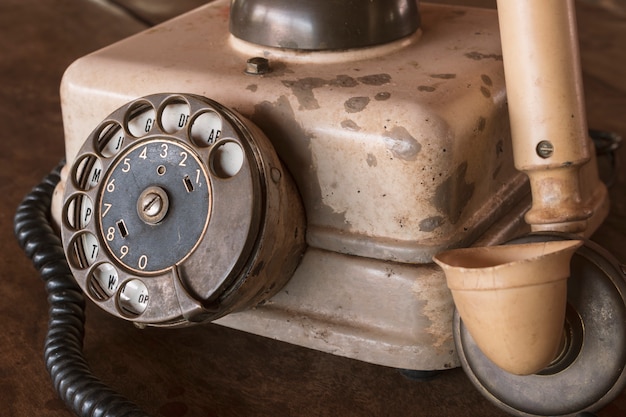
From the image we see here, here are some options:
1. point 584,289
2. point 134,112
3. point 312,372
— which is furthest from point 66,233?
point 584,289

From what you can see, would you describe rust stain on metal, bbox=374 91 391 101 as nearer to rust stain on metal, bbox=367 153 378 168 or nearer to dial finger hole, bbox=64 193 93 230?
rust stain on metal, bbox=367 153 378 168

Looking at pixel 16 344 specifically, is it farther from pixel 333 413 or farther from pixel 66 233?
pixel 333 413

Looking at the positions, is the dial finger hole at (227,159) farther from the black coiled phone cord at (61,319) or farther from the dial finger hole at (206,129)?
the black coiled phone cord at (61,319)

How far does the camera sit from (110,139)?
3.14ft

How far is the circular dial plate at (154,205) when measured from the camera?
2.81ft

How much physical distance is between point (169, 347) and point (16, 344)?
0.17 meters

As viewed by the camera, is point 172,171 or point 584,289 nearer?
point 584,289

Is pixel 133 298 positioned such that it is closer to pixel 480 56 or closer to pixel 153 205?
pixel 153 205

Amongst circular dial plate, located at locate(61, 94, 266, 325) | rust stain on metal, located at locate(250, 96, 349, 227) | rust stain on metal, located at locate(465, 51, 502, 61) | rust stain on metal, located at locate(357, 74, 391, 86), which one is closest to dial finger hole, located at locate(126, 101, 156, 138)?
circular dial plate, located at locate(61, 94, 266, 325)

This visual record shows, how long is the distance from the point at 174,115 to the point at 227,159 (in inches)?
3.4

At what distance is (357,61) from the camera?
3.19ft

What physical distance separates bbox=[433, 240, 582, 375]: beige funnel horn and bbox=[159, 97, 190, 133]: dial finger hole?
31 centimetres

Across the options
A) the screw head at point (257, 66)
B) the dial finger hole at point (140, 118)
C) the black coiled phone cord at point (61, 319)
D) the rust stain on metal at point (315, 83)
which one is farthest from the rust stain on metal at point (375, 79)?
the black coiled phone cord at point (61, 319)

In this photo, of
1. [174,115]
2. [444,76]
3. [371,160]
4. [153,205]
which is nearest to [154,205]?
[153,205]
